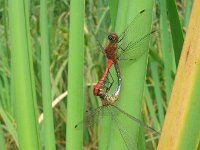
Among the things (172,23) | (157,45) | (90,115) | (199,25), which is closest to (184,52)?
(199,25)

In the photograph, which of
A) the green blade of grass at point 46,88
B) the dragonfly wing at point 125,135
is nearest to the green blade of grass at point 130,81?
the dragonfly wing at point 125,135

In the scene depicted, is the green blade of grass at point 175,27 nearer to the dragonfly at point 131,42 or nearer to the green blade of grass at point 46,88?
the dragonfly at point 131,42

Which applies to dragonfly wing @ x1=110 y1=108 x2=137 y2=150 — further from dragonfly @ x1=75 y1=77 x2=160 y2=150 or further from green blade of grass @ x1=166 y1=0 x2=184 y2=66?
green blade of grass @ x1=166 y1=0 x2=184 y2=66

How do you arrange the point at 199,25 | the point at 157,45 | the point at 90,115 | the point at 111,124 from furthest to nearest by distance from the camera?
the point at 157,45
the point at 90,115
the point at 111,124
the point at 199,25

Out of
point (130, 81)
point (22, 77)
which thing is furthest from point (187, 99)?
point (22, 77)

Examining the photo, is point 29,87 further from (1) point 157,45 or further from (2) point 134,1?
(1) point 157,45

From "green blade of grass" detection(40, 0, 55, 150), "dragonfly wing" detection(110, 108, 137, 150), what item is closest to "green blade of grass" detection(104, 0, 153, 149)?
"dragonfly wing" detection(110, 108, 137, 150)
